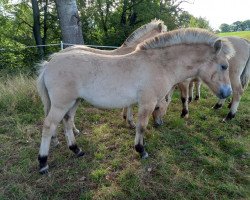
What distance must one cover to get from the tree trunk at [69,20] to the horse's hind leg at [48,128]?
4211 millimetres

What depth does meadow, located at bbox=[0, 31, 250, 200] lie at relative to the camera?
3898 mm

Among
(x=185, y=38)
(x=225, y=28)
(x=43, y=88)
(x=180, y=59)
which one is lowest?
(x=225, y=28)

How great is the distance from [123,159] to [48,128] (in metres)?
1.34

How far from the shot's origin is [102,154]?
4773 mm

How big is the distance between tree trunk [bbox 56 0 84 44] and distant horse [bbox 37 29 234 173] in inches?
139

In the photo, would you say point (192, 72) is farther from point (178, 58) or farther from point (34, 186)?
point (34, 186)

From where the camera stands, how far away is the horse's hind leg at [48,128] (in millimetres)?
4098

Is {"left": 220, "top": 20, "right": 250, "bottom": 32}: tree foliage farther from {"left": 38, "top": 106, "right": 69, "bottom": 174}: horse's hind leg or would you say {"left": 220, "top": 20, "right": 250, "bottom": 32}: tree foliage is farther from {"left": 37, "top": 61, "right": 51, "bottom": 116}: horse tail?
{"left": 38, "top": 106, "right": 69, "bottom": 174}: horse's hind leg

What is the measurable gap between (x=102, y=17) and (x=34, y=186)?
10484 mm

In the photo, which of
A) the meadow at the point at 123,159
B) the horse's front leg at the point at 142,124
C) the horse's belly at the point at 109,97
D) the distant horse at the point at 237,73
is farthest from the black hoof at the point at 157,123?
the horse's belly at the point at 109,97

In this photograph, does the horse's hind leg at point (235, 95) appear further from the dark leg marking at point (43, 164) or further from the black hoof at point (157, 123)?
the dark leg marking at point (43, 164)

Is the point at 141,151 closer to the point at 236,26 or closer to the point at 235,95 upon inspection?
the point at 235,95

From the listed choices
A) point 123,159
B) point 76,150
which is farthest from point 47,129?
point 123,159

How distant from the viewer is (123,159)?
183 inches
